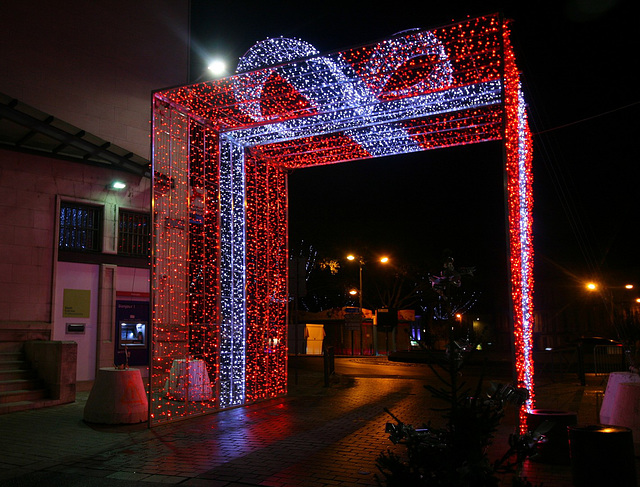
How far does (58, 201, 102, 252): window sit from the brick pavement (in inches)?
195

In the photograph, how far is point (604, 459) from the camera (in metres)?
5.43

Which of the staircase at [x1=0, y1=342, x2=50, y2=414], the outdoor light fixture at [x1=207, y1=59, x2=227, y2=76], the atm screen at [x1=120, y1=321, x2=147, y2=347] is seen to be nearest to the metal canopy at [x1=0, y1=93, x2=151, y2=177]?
the atm screen at [x1=120, y1=321, x2=147, y2=347]

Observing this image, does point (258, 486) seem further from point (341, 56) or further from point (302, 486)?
point (341, 56)

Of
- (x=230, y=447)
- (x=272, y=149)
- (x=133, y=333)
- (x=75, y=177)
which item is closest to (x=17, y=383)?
(x=133, y=333)

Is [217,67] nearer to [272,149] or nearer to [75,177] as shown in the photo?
[75,177]

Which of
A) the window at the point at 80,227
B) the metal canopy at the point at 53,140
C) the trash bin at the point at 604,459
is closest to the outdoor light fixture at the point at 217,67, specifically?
the metal canopy at the point at 53,140

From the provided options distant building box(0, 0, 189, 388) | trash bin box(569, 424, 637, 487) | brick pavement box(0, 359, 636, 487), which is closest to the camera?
trash bin box(569, 424, 637, 487)

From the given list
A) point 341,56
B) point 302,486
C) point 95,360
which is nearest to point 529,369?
point 302,486

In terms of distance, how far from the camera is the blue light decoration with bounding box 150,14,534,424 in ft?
28.2

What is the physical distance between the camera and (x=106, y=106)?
55.6 ft

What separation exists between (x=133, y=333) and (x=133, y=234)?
2859 mm

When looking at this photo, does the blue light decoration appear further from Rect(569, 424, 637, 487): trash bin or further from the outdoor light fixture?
the outdoor light fixture

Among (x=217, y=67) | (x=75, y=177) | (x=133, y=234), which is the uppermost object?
(x=217, y=67)

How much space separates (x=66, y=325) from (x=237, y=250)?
Result: 611cm
